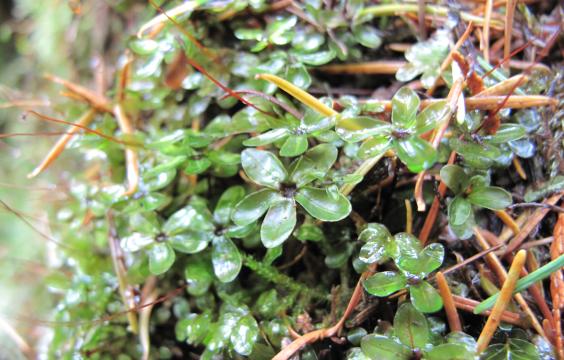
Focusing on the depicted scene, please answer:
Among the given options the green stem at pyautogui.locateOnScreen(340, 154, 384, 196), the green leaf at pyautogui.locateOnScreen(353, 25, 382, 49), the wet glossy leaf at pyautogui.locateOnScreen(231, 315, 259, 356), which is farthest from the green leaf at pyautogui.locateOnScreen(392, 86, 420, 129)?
the wet glossy leaf at pyautogui.locateOnScreen(231, 315, 259, 356)

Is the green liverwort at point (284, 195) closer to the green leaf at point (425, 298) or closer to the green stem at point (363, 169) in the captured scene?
the green stem at point (363, 169)

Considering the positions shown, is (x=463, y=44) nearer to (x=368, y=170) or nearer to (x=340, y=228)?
(x=368, y=170)

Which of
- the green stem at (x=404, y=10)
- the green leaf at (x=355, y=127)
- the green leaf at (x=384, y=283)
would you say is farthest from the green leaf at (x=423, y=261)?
the green stem at (x=404, y=10)

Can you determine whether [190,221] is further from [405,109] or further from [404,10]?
[404,10]

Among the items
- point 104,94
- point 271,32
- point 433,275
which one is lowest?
point 104,94

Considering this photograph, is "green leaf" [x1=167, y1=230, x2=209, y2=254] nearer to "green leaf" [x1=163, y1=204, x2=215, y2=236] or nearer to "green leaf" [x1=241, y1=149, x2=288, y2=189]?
"green leaf" [x1=163, y1=204, x2=215, y2=236]

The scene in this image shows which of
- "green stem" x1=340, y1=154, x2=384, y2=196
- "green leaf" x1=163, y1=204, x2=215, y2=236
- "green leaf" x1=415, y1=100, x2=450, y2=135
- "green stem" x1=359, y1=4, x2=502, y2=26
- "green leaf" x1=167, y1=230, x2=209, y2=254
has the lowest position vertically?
"green leaf" x1=167, y1=230, x2=209, y2=254

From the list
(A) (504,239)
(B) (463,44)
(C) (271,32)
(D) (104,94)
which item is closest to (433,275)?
(A) (504,239)

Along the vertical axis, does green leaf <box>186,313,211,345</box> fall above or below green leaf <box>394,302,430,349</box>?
below

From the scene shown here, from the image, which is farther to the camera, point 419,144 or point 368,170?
point 368,170
